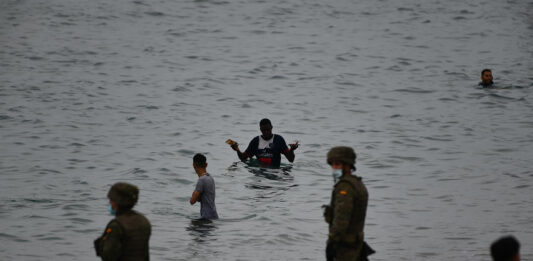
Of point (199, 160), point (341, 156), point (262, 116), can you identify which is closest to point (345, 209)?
point (341, 156)

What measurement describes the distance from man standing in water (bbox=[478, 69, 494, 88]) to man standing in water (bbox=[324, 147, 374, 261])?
24.3 meters

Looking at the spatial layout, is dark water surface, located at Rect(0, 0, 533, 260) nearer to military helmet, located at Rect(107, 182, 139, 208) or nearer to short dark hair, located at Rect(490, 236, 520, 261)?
military helmet, located at Rect(107, 182, 139, 208)

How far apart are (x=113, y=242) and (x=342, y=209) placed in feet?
8.56

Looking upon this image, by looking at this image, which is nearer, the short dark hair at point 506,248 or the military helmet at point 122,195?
the short dark hair at point 506,248

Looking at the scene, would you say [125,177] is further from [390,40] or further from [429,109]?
[390,40]

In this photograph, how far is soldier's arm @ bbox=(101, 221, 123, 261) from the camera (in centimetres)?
874

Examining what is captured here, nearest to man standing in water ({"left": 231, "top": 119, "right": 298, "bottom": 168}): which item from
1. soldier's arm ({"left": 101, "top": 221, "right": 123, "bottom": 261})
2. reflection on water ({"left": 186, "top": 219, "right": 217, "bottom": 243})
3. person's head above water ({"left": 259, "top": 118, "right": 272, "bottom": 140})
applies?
person's head above water ({"left": 259, "top": 118, "right": 272, "bottom": 140})

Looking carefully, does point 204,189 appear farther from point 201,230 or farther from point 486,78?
point 486,78

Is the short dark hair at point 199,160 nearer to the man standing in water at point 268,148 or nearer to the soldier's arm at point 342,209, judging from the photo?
the soldier's arm at point 342,209

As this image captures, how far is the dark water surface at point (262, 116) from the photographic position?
17.0 meters

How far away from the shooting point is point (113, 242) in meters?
8.74

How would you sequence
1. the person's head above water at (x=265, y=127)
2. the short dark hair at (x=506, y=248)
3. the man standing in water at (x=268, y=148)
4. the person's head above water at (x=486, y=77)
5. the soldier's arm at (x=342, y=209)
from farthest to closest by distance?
the person's head above water at (x=486, y=77) < the man standing in water at (x=268, y=148) < the person's head above water at (x=265, y=127) < the soldier's arm at (x=342, y=209) < the short dark hair at (x=506, y=248)

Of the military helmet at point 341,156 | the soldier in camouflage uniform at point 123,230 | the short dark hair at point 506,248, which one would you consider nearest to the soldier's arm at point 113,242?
the soldier in camouflage uniform at point 123,230

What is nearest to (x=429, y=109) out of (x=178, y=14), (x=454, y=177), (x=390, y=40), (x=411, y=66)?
(x=411, y=66)
